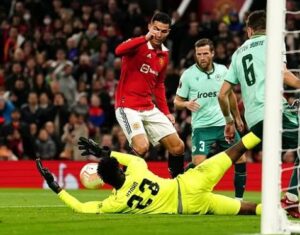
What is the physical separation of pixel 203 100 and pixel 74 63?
31.1 ft

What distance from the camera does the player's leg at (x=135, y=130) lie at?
13586mm

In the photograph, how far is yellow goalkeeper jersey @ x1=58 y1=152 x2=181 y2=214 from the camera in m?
11.0

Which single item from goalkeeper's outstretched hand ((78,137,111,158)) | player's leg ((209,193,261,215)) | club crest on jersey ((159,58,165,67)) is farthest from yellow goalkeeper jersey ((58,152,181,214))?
club crest on jersey ((159,58,165,67))

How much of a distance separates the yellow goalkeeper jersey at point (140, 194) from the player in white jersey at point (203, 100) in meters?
3.26

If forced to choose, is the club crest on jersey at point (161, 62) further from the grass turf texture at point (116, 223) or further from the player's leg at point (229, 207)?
the player's leg at point (229, 207)

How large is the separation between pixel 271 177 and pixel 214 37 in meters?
15.0

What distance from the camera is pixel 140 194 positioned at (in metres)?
11.0

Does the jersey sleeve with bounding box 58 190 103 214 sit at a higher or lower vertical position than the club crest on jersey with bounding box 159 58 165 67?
lower

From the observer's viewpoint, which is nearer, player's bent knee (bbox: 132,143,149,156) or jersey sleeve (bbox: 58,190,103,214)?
jersey sleeve (bbox: 58,190,103,214)

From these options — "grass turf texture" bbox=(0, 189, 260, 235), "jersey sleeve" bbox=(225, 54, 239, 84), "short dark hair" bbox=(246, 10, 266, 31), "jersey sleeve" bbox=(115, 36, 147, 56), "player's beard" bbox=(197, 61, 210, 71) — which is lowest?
"grass turf texture" bbox=(0, 189, 260, 235)

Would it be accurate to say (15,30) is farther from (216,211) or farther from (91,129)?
(216,211)

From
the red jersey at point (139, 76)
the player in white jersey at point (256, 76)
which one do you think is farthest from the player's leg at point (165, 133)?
the player in white jersey at point (256, 76)

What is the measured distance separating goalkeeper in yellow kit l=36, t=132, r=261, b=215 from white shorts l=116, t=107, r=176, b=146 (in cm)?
229

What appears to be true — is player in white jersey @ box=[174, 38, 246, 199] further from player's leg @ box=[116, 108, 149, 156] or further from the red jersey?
player's leg @ box=[116, 108, 149, 156]
